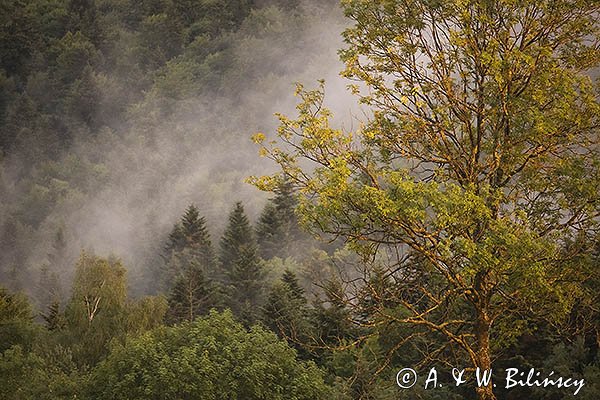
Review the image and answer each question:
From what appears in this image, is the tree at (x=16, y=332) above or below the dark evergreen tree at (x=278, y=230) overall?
below

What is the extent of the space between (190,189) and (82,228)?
83.6 feet

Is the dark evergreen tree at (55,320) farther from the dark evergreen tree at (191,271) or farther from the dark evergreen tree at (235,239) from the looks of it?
the dark evergreen tree at (235,239)

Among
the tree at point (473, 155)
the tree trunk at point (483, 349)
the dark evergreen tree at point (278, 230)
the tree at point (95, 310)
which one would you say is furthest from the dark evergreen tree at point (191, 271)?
the tree trunk at point (483, 349)

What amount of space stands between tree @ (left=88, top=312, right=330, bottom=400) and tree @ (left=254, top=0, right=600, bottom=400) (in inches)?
766

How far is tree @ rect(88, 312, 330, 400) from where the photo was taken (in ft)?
97.2

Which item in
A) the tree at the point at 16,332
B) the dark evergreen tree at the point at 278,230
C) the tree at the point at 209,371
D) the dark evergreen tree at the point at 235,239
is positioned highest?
the dark evergreen tree at the point at 278,230

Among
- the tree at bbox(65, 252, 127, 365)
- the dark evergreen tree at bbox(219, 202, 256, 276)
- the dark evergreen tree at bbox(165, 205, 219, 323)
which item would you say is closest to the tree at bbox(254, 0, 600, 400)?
the tree at bbox(65, 252, 127, 365)

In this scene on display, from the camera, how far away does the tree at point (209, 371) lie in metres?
29.6

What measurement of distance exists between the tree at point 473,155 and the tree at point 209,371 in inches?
766

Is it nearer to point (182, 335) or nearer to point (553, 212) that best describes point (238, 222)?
point (182, 335)

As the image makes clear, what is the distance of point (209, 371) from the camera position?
29.8m

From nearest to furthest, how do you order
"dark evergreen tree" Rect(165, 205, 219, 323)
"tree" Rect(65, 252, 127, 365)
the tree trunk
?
→ the tree trunk → "tree" Rect(65, 252, 127, 365) → "dark evergreen tree" Rect(165, 205, 219, 323)

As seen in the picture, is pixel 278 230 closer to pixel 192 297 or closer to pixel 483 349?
pixel 192 297

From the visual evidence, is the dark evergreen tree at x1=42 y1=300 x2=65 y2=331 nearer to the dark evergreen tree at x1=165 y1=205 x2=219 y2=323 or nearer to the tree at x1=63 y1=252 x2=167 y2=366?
the tree at x1=63 y1=252 x2=167 y2=366
